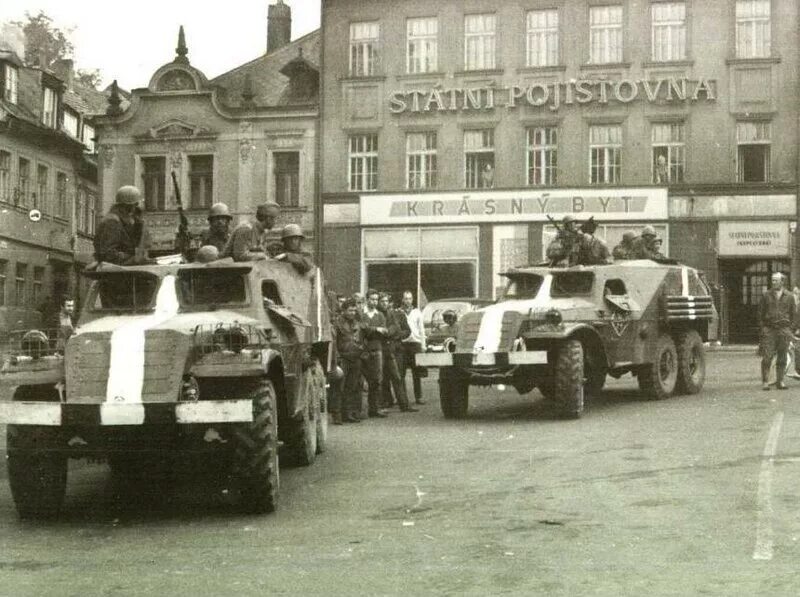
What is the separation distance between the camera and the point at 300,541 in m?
8.66

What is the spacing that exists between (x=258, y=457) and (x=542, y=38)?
29.3 metres

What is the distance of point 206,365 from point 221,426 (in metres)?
0.47

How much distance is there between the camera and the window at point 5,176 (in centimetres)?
3931

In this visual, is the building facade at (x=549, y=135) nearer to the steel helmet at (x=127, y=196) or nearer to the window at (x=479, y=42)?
the window at (x=479, y=42)

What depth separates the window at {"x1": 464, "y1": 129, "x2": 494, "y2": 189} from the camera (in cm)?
3738

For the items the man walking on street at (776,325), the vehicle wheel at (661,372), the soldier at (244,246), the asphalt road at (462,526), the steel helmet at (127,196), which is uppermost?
the steel helmet at (127,196)

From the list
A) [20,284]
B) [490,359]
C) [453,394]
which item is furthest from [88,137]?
[490,359]

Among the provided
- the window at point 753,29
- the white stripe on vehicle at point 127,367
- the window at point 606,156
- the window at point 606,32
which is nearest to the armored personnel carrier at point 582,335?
the white stripe on vehicle at point 127,367

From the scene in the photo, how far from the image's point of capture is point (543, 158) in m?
37.0

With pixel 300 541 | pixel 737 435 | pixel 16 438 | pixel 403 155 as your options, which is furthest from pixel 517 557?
pixel 403 155

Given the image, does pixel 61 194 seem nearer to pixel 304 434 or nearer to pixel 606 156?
pixel 606 156

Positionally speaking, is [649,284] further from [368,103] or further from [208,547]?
[368,103]

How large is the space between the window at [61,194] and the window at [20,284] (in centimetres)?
462

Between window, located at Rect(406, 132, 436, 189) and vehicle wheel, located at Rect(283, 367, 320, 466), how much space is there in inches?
984
